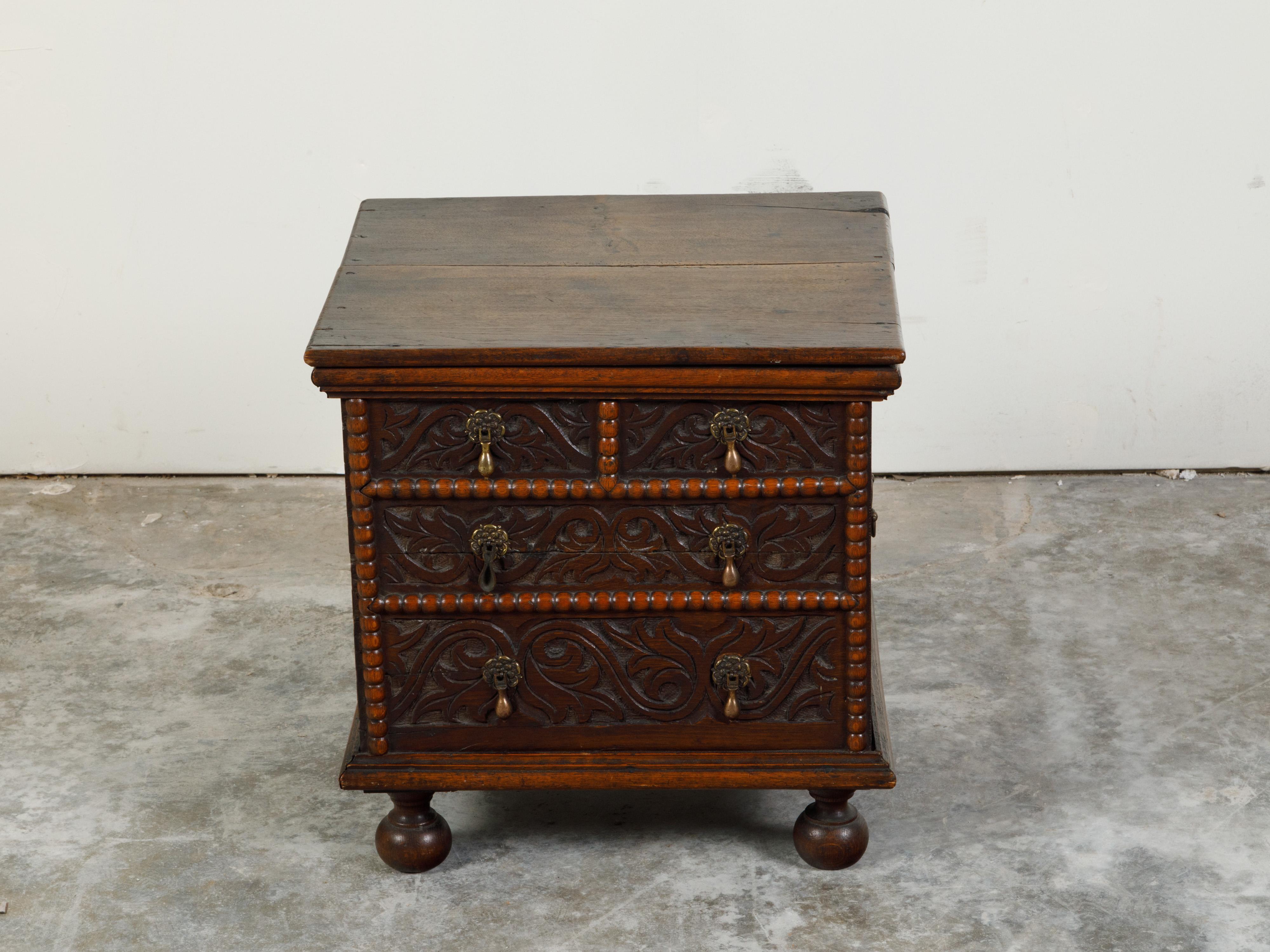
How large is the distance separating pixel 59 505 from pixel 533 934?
8.48 ft

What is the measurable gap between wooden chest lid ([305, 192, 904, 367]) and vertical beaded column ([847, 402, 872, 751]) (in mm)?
125

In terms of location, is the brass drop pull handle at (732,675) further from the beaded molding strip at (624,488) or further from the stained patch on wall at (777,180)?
the stained patch on wall at (777,180)

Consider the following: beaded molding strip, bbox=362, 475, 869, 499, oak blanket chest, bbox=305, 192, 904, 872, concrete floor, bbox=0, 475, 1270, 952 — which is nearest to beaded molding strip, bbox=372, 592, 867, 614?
oak blanket chest, bbox=305, 192, 904, 872

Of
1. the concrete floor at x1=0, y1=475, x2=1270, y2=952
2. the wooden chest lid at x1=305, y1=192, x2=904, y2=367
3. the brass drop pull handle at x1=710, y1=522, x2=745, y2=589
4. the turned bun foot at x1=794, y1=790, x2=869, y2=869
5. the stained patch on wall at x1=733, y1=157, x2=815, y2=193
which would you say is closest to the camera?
the wooden chest lid at x1=305, y1=192, x2=904, y2=367

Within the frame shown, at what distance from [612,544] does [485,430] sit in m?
0.29

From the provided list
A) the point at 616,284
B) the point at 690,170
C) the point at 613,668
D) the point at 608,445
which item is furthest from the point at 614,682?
the point at 690,170

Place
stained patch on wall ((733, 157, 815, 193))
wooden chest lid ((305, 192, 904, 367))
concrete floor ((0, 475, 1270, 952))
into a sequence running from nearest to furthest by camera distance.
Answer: wooden chest lid ((305, 192, 904, 367)) → concrete floor ((0, 475, 1270, 952)) → stained patch on wall ((733, 157, 815, 193))

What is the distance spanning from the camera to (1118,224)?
14.4 feet

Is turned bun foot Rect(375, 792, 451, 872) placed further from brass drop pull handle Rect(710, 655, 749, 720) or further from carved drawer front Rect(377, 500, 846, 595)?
brass drop pull handle Rect(710, 655, 749, 720)

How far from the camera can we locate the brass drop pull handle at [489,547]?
95.7 inches

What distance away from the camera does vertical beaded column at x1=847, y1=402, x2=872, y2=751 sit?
235 centimetres

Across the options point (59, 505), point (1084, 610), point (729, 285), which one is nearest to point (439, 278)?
point (729, 285)

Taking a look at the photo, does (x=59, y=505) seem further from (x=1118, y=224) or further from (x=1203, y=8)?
(x=1203, y=8)

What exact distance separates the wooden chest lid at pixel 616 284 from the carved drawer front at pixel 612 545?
0.26 meters
